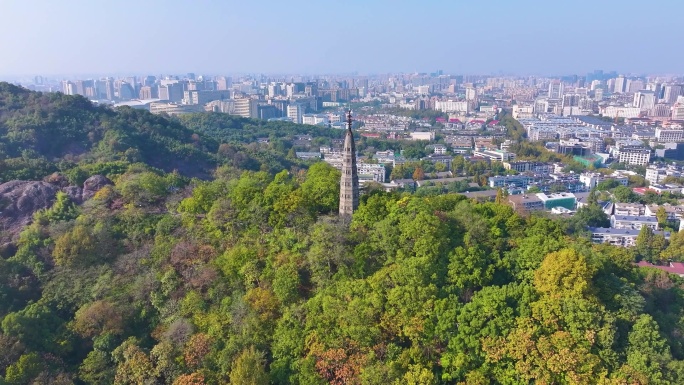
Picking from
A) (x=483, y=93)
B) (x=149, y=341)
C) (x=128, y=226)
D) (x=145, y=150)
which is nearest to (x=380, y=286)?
(x=149, y=341)

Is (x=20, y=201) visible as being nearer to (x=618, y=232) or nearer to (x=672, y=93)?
(x=618, y=232)

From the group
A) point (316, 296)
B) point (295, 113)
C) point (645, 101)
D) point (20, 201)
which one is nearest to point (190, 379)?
point (316, 296)

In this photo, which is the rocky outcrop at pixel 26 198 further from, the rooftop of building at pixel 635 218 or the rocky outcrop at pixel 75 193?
the rooftop of building at pixel 635 218

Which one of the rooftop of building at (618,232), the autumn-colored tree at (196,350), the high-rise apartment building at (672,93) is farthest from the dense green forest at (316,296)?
the high-rise apartment building at (672,93)

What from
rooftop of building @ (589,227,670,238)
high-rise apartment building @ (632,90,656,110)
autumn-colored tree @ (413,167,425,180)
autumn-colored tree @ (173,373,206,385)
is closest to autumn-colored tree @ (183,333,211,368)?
autumn-colored tree @ (173,373,206,385)

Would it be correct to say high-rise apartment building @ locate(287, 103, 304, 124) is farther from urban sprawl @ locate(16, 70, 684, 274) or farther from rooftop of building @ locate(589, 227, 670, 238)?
rooftop of building @ locate(589, 227, 670, 238)
